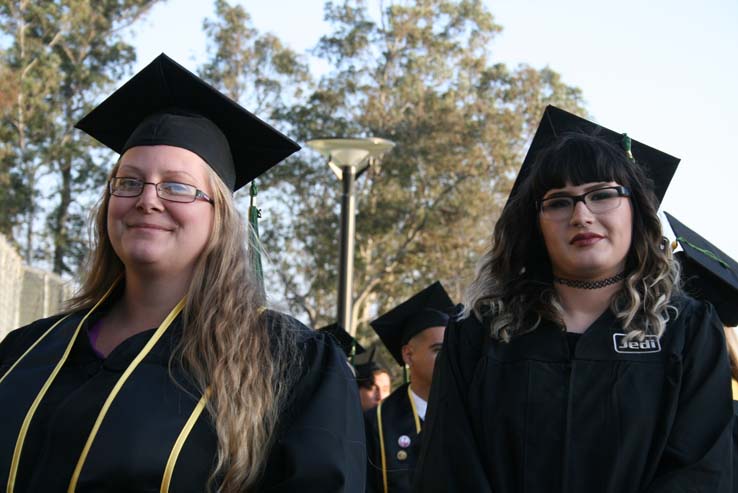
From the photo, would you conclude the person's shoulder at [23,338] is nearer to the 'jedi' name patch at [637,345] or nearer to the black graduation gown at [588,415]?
the black graduation gown at [588,415]

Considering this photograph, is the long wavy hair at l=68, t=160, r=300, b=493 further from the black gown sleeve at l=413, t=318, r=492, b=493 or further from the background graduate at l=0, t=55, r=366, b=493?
the black gown sleeve at l=413, t=318, r=492, b=493

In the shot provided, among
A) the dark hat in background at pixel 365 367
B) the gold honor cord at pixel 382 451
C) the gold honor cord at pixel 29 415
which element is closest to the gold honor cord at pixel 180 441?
the gold honor cord at pixel 29 415

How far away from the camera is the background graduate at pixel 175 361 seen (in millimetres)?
2662

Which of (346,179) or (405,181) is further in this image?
(405,181)

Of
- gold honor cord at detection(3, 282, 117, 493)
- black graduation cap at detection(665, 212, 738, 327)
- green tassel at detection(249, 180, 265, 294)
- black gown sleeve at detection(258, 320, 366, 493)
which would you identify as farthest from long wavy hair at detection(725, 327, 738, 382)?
gold honor cord at detection(3, 282, 117, 493)

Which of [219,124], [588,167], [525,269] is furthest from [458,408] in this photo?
[219,124]

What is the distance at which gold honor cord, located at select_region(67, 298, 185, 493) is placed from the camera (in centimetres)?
262

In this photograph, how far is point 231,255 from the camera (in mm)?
3016

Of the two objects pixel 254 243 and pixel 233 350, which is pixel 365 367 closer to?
pixel 254 243

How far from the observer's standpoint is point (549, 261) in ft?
12.3

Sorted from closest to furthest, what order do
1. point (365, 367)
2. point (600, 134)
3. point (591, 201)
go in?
point (591, 201) < point (600, 134) < point (365, 367)

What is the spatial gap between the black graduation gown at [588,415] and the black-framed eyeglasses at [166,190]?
1.05 meters

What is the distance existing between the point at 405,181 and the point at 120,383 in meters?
25.3

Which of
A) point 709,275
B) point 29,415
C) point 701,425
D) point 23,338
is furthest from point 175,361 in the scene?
point 709,275
